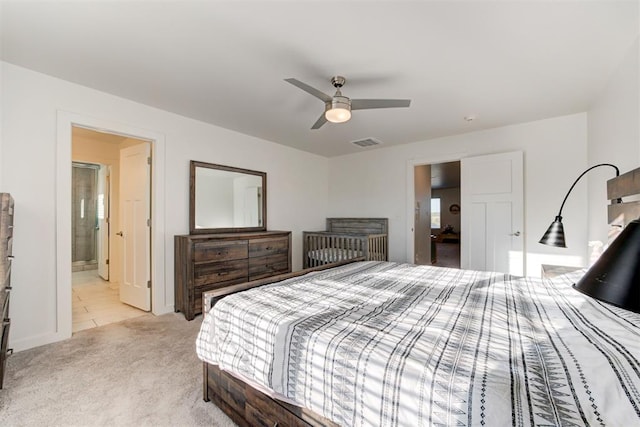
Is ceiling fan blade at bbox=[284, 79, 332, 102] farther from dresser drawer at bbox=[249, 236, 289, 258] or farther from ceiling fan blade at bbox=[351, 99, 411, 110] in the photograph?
dresser drawer at bbox=[249, 236, 289, 258]

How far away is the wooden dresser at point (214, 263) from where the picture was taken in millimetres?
3123

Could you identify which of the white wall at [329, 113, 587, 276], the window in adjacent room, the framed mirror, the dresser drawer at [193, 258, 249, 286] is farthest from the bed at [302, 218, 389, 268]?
the window in adjacent room

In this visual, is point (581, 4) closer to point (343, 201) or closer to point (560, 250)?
point (560, 250)

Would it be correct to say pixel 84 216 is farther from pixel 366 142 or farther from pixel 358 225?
pixel 366 142

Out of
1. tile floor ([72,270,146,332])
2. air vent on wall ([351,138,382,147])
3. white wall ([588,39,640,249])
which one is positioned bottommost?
tile floor ([72,270,146,332])

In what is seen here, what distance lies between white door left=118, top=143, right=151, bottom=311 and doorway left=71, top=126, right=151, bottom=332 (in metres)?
0.04

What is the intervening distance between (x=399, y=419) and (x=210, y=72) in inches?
108

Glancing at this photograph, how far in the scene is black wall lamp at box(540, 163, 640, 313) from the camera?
1.94 ft

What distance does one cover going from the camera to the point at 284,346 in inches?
47.1

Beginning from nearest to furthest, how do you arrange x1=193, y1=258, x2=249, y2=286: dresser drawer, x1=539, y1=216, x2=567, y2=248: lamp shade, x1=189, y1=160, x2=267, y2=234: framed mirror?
1. x1=539, y1=216, x2=567, y2=248: lamp shade
2. x1=193, y1=258, x2=249, y2=286: dresser drawer
3. x1=189, y1=160, x2=267, y2=234: framed mirror

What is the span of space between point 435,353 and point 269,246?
10.4ft

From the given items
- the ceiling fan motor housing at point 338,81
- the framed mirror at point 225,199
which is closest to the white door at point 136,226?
the framed mirror at point 225,199

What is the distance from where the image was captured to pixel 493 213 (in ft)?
12.6

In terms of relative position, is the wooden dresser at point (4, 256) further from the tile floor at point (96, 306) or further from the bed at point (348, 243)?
the bed at point (348, 243)
